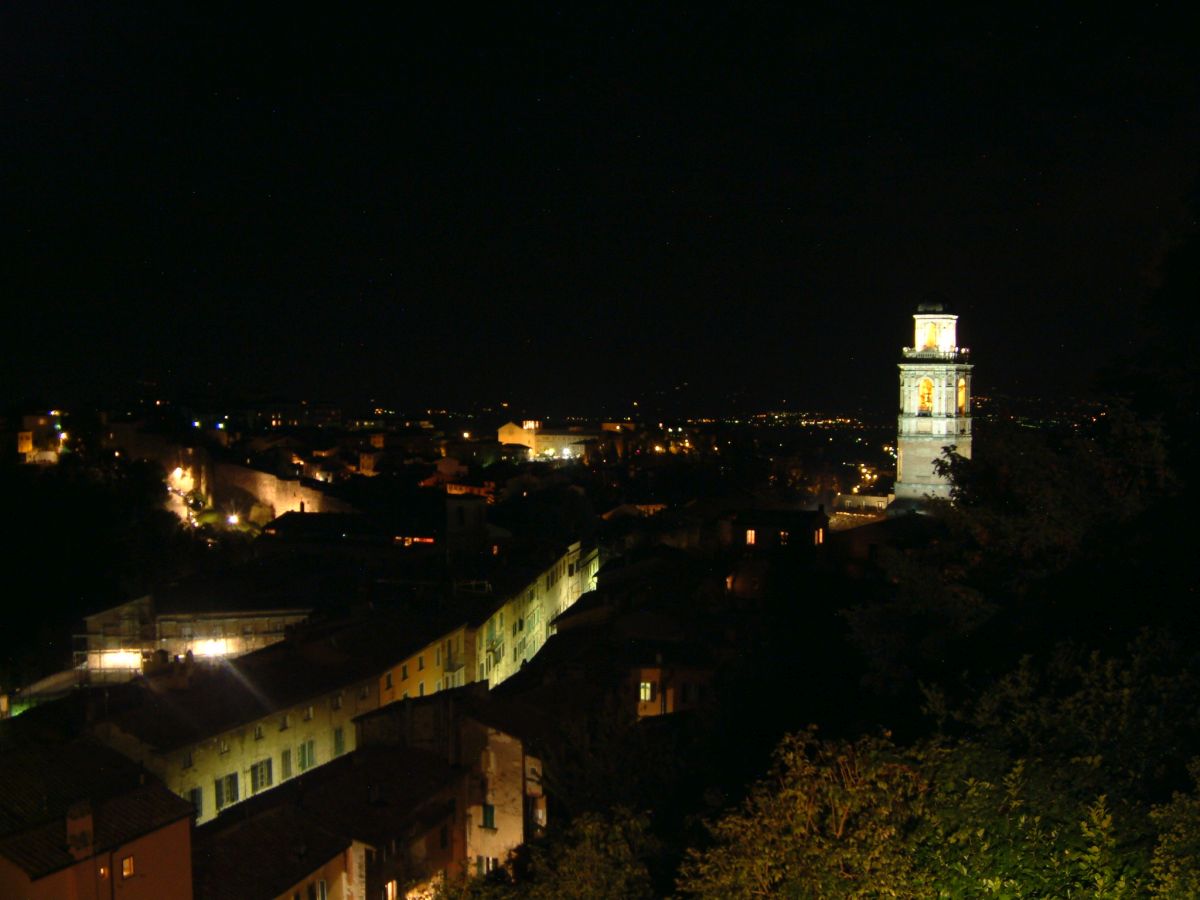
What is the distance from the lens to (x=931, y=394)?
1288 inches

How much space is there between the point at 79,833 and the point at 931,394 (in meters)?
26.7

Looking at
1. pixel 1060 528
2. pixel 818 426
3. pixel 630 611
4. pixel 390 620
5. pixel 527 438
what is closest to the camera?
pixel 1060 528

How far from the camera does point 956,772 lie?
6293 millimetres

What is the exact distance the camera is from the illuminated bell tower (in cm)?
3256

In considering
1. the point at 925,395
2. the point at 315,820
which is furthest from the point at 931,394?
the point at 315,820

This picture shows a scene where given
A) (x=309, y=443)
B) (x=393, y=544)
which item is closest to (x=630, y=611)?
(x=393, y=544)

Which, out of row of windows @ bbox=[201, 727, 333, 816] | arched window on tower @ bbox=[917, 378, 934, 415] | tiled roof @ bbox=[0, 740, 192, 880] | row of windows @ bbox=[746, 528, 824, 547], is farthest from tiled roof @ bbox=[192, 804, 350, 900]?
arched window on tower @ bbox=[917, 378, 934, 415]

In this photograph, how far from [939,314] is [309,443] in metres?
39.1

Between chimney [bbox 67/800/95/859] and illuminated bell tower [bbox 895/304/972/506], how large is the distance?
25523mm

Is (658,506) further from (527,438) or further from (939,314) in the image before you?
(527,438)

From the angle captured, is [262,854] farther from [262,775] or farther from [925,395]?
[925,395]

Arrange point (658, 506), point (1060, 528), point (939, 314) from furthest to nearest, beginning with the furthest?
point (658, 506), point (939, 314), point (1060, 528)

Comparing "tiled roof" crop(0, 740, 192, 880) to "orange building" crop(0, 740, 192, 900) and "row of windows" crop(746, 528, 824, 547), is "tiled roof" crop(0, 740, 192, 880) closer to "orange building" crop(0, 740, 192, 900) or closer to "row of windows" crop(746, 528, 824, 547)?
"orange building" crop(0, 740, 192, 900)

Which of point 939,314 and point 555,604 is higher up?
point 939,314
